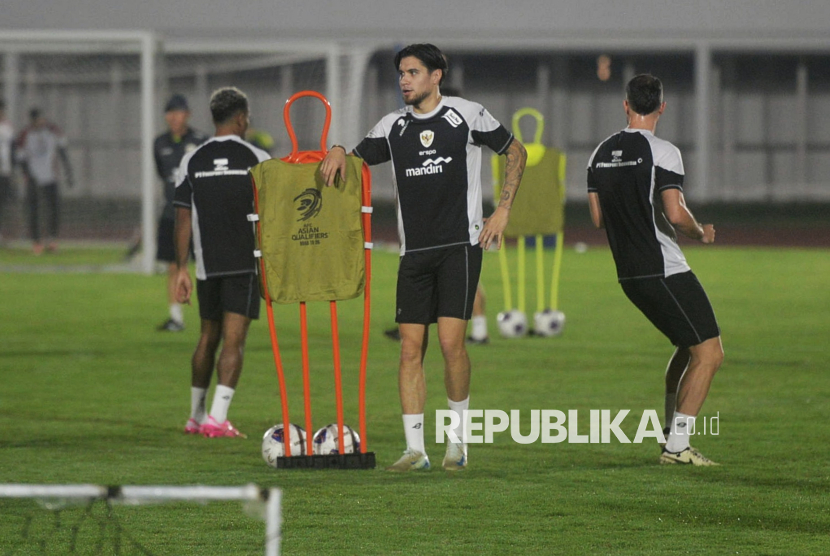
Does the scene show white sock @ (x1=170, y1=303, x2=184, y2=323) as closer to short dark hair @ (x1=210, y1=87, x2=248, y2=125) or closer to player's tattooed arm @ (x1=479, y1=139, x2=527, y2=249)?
short dark hair @ (x1=210, y1=87, x2=248, y2=125)

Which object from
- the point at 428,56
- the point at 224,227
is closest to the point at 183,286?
the point at 224,227

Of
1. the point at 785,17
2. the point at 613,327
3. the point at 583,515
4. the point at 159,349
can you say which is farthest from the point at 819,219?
the point at 583,515

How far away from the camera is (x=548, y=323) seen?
12508mm

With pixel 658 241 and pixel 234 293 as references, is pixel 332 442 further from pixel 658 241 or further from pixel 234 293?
pixel 658 241

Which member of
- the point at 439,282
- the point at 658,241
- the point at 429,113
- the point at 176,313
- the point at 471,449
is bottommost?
the point at 471,449

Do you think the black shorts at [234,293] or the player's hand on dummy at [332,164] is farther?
the black shorts at [234,293]

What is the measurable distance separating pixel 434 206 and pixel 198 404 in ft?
7.15

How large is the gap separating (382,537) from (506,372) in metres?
5.10

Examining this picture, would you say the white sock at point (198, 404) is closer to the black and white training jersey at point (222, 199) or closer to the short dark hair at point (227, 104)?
the black and white training jersey at point (222, 199)

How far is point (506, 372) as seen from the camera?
10.2 m

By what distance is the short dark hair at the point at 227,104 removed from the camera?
7.62 m

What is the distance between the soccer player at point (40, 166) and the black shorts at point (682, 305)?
57.5ft

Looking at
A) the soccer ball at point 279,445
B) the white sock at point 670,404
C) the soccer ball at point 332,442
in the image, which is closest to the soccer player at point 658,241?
the white sock at point 670,404

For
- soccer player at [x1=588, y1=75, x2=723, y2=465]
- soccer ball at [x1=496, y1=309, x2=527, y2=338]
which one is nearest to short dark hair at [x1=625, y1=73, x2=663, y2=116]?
soccer player at [x1=588, y1=75, x2=723, y2=465]
